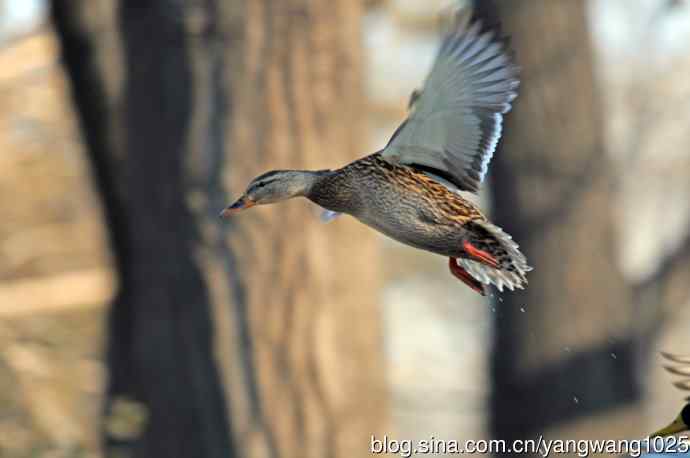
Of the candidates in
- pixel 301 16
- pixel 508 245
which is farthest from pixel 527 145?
pixel 508 245

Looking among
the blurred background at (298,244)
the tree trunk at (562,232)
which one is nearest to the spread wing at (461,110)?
the blurred background at (298,244)

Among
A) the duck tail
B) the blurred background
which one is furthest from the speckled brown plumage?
the blurred background

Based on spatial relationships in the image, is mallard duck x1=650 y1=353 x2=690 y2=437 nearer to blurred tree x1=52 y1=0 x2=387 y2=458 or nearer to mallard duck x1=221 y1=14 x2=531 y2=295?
mallard duck x1=221 y1=14 x2=531 y2=295

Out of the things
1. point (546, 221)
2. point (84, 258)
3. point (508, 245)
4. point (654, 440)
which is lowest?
point (84, 258)

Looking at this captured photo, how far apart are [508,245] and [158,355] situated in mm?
3689

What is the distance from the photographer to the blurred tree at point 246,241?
5539mm

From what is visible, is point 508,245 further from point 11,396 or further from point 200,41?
point 11,396

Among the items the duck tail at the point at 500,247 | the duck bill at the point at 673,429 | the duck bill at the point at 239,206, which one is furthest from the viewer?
the duck tail at the point at 500,247

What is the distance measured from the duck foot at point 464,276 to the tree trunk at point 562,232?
473cm

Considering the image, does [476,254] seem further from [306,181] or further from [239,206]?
[239,206]

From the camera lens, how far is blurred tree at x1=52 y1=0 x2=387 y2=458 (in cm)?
554

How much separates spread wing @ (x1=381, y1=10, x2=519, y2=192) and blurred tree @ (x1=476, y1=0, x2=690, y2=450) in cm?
481

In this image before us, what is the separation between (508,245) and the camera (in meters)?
2.36

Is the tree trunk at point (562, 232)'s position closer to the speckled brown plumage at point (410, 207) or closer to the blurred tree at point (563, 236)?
the blurred tree at point (563, 236)
